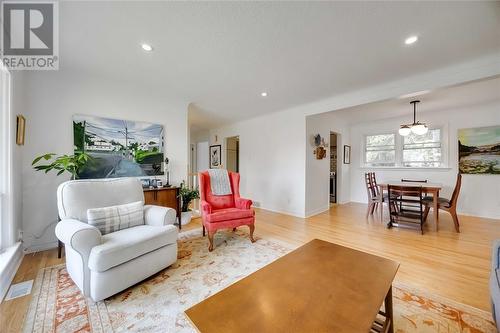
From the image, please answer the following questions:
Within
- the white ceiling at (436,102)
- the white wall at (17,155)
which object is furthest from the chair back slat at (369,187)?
the white wall at (17,155)

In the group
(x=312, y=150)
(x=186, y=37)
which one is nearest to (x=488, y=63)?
(x=312, y=150)

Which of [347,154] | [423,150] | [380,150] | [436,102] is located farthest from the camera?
[347,154]

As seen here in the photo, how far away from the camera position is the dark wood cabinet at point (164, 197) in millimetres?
3119

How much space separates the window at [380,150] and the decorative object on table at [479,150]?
1.25 metres

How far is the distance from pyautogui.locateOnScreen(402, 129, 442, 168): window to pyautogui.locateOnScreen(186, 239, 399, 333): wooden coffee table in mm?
4844

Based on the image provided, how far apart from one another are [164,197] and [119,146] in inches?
42.6

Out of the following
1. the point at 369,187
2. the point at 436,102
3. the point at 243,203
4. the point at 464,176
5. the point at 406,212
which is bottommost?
the point at 406,212

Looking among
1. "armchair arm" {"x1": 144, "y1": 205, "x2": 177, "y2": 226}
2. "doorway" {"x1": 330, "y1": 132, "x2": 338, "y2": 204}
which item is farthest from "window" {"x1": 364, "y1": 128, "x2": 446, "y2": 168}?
"armchair arm" {"x1": 144, "y1": 205, "x2": 177, "y2": 226}

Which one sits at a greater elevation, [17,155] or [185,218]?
[17,155]

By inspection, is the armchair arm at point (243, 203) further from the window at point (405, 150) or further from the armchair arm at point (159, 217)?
the window at point (405, 150)

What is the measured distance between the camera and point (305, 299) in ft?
3.37

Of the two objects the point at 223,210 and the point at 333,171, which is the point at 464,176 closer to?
the point at 333,171

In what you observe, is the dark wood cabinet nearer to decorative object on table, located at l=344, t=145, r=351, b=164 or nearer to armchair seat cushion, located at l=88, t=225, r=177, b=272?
armchair seat cushion, located at l=88, t=225, r=177, b=272

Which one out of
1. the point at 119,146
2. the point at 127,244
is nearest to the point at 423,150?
the point at 127,244
